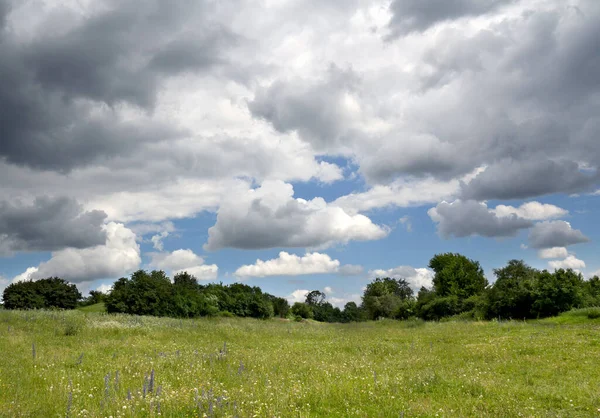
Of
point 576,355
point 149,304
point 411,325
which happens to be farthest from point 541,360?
point 149,304

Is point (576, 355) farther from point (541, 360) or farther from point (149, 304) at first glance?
point (149, 304)

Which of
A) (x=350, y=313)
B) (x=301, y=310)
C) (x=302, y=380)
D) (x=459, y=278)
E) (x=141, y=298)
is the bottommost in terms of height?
(x=350, y=313)

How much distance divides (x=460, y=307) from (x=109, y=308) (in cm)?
5353

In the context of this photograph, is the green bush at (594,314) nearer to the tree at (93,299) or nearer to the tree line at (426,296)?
the tree line at (426,296)

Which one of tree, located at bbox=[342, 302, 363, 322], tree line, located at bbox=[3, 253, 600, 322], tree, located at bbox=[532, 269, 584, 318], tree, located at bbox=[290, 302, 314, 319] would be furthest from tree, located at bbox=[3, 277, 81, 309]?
tree, located at bbox=[342, 302, 363, 322]

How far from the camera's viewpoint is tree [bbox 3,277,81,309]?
3383 inches

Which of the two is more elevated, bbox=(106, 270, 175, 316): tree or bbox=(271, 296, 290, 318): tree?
bbox=(106, 270, 175, 316): tree

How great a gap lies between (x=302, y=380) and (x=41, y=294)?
95433mm

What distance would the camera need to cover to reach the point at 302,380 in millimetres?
13039

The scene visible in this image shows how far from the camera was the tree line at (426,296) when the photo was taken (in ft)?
151

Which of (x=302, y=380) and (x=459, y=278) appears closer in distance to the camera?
(x=302, y=380)

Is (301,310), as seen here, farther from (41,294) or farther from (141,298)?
(141,298)

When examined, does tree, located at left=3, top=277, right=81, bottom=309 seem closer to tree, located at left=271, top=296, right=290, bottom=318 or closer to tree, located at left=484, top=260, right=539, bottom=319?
tree, located at left=271, top=296, right=290, bottom=318

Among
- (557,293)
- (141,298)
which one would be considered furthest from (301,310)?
(557,293)
